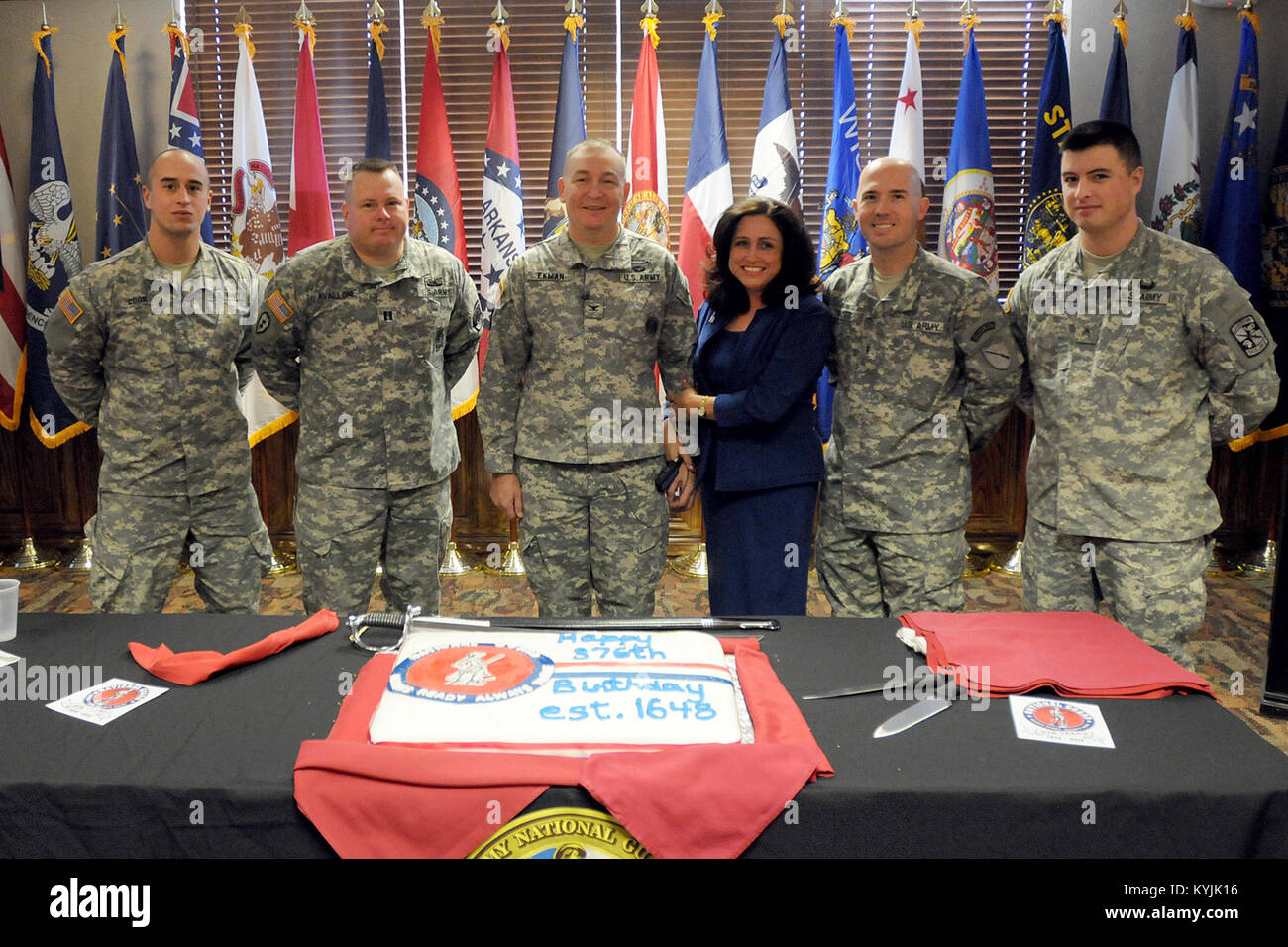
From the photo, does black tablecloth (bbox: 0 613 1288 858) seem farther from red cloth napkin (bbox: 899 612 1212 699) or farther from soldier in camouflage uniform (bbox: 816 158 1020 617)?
soldier in camouflage uniform (bbox: 816 158 1020 617)

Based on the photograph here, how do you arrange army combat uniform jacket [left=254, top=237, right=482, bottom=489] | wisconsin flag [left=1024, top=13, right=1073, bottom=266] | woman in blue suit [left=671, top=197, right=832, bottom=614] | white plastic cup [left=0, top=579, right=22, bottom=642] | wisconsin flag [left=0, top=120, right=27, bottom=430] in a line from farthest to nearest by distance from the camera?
wisconsin flag [left=0, top=120, right=27, bottom=430] → wisconsin flag [left=1024, top=13, right=1073, bottom=266] → army combat uniform jacket [left=254, top=237, right=482, bottom=489] → woman in blue suit [left=671, top=197, right=832, bottom=614] → white plastic cup [left=0, top=579, right=22, bottom=642]

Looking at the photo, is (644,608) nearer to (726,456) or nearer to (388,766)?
(726,456)

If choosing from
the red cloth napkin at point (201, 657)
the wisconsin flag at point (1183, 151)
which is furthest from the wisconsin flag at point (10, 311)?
the wisconsin flag at point (1183, 151)

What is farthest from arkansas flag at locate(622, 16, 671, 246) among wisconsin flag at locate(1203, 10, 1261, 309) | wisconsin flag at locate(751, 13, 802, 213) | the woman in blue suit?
wisconsin flag at locate(1203, 10, 1261, 309)

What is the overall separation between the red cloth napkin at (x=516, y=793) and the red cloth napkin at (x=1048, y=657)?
0.39 m

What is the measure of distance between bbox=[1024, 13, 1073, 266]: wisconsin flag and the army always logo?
3.69m

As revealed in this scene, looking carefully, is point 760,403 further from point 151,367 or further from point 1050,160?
point 1050,160

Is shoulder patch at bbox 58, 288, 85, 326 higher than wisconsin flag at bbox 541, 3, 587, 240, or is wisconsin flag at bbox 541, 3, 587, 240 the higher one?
wisconsin flag at bbox 541, 3, 587, 240

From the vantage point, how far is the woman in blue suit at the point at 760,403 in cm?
240

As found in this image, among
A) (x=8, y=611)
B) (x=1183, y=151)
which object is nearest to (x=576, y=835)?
(x=8, y=611)

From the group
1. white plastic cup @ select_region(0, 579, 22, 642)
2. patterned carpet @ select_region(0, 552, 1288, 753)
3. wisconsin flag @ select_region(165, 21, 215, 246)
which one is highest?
wisconsin flag @ select_region(165, 21, 215, 246)

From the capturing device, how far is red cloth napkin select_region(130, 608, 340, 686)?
4.63 ft

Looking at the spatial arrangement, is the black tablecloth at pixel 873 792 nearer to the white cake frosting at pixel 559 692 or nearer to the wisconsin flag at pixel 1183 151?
the white cake frosting at pixel 559 692

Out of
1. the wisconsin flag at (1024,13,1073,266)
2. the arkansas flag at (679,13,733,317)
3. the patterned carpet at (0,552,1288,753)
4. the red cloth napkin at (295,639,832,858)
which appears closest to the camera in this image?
the red cloth napkin at (295,639,832,858)
